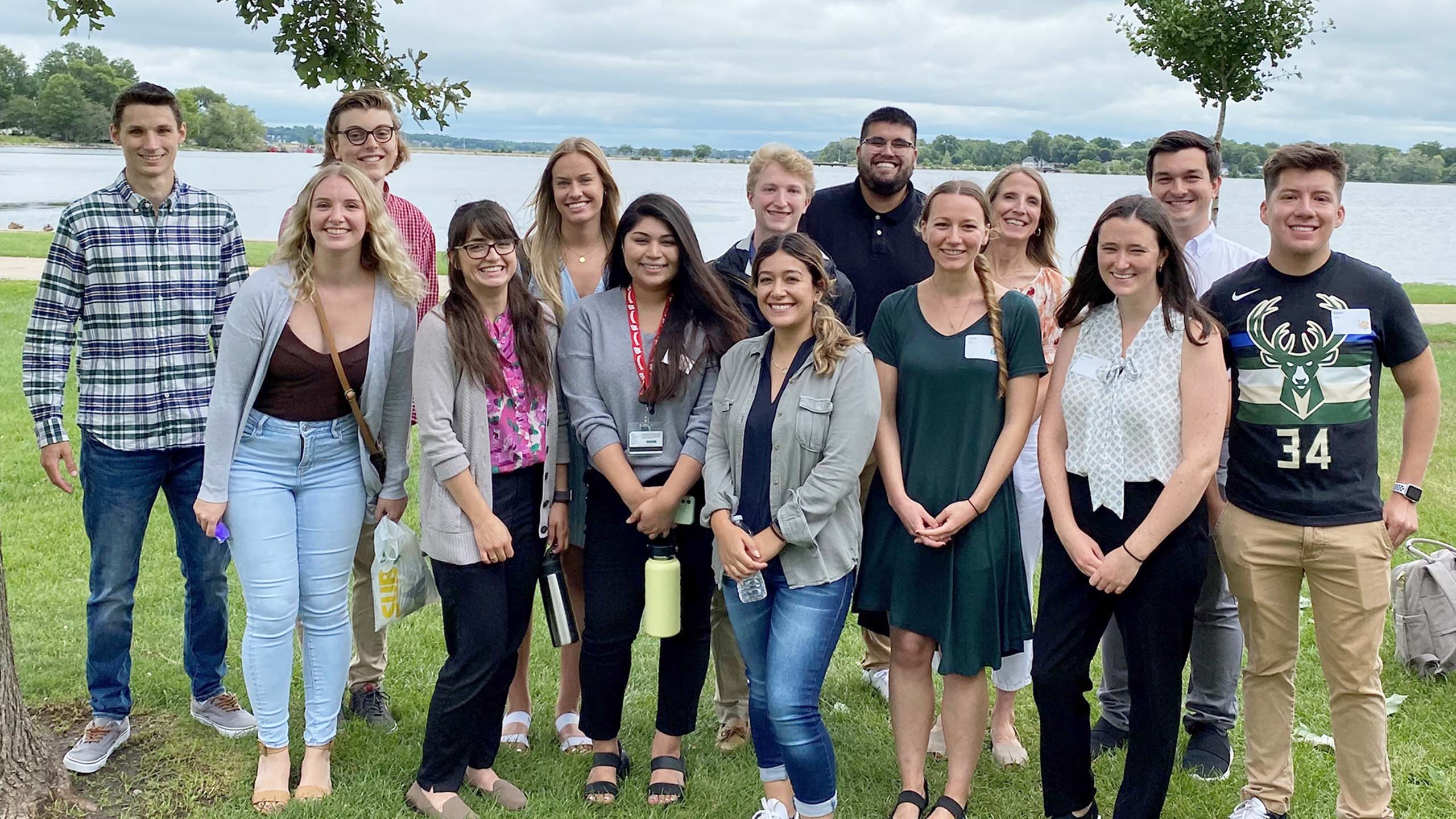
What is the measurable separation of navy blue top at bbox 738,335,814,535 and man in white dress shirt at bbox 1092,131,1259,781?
173 cm

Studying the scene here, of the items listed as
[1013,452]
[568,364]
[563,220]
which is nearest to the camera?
[1013,452]

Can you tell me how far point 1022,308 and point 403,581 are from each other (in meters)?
2.44

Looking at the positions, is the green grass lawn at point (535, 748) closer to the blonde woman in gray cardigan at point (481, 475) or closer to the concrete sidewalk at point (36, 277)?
the blonde woman in gray cardigan at point (481, 475)

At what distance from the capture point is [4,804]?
3768 mm

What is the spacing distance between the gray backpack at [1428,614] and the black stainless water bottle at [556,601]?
12.7ft

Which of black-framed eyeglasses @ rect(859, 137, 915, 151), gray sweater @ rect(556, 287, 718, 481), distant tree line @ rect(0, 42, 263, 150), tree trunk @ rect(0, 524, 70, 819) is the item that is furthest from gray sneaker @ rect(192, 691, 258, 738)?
distant tree line @ rect(0, 42, 263, 150)

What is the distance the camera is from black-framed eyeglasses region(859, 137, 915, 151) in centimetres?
494

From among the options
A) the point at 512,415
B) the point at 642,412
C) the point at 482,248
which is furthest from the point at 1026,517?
the point at 482,248

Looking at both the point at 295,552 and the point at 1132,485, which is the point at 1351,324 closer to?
the point at 1132,485

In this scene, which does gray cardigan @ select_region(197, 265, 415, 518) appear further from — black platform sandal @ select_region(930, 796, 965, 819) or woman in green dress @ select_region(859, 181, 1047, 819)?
black platform sandal @ select_region(930, 796, 965, 819)

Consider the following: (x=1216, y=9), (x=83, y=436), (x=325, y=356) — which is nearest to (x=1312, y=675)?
(x=325, y=356)

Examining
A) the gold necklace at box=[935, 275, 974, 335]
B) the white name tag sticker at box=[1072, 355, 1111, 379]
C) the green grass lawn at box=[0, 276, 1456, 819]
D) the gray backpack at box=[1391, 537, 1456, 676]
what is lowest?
the green grass lawn at box=[0, 276, 1456, 819]

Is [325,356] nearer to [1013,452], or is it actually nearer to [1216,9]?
[1013,452]

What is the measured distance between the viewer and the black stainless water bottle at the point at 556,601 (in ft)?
13.4
